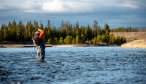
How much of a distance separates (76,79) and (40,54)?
26.4 m

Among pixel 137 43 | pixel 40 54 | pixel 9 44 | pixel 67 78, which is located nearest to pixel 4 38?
pixel 9 44

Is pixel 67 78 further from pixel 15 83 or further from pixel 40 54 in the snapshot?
pixel 40 54

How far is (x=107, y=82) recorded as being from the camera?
2694cm

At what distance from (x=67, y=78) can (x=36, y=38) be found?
81.0 ft

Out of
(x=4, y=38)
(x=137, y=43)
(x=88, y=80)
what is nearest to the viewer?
(x=88, y=80)

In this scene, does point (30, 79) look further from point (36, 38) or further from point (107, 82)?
point (36, 38)

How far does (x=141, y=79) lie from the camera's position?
94.8ft

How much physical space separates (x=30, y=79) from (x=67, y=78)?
10.2ft

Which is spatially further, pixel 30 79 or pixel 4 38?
pixel 4 38

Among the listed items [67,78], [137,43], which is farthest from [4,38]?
[67,78]

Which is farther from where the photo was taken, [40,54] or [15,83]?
[40,54]

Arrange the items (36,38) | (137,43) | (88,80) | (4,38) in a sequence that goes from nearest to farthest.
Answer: (88,80) < (36,38) < (137,43) < (4,38)

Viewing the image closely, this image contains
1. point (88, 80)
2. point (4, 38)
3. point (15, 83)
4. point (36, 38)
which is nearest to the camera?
point (15, 83)

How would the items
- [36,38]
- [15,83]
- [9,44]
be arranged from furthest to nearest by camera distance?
[9,44] < [36,38] < [15,83]
